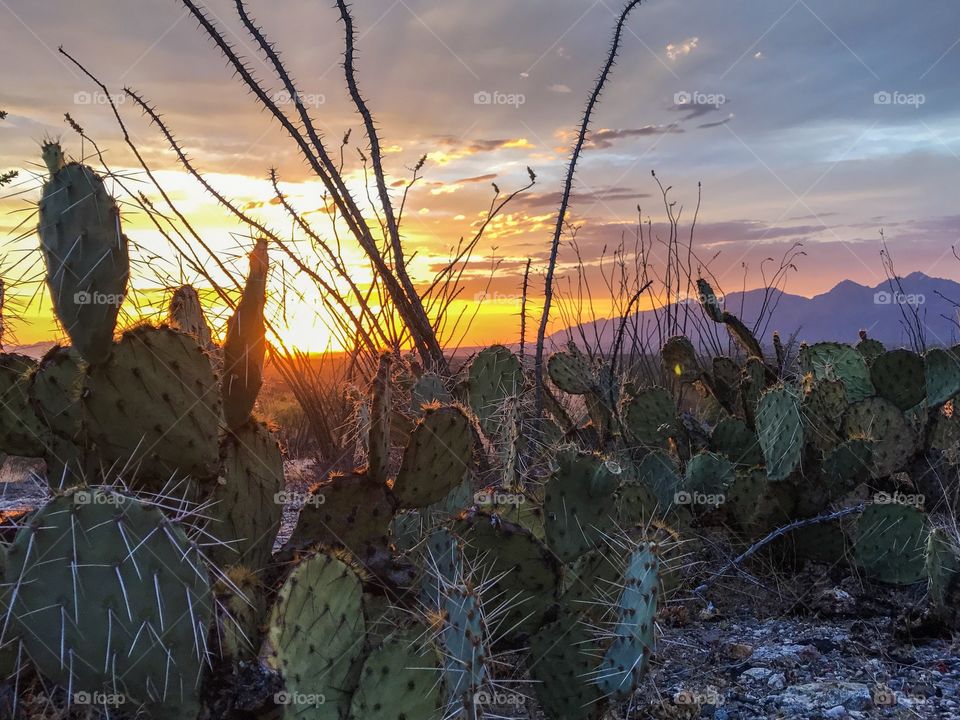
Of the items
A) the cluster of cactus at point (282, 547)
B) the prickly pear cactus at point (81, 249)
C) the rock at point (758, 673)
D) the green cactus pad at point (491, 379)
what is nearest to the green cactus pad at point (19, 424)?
the cluster of cactus at point (282, 547)

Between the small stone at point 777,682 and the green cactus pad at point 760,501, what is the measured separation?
0.97 meters

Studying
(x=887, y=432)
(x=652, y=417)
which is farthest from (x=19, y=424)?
(x=887, y=432)

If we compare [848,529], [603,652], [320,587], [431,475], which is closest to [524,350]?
[848,529]

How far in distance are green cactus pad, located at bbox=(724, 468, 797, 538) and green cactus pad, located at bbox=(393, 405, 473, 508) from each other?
1.54 meters

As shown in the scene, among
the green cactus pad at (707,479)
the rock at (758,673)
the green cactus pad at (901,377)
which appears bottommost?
the rock at (758,673)

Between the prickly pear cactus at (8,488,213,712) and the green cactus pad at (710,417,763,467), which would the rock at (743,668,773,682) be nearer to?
the green cactus pad at (710,417,763,467)

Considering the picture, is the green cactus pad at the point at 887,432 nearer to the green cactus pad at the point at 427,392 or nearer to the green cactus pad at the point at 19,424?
the green cactus pad at the point at 427,392

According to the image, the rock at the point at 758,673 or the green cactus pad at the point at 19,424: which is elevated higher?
Result: the green cactus pad at the point at 19,424

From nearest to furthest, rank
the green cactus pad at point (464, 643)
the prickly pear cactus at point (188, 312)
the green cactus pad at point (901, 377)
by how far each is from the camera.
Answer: the green cactus pad at point (464, 643) → the prickly pear cactus at point (188, 312) → the green cactus pad at point (901, 377)

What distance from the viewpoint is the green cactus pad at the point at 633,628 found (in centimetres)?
210

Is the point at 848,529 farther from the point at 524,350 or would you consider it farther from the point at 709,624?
the point at 524,350

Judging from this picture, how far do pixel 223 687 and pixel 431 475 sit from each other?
0.92 m

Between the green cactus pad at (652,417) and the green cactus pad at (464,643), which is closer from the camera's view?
the green cactus pad at (464,643)

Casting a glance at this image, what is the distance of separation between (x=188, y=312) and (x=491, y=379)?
5.82ft
